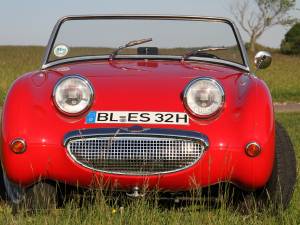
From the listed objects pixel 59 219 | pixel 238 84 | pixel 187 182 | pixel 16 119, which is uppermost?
pixel 238 84

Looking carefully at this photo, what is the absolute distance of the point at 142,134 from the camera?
319 centimetres

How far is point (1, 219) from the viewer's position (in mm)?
3391

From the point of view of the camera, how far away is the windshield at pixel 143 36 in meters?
4.67

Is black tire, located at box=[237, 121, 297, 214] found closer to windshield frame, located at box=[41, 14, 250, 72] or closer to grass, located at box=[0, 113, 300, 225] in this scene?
grass, located at box=[0, 113, 300, 225]

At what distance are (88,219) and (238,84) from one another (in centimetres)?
116

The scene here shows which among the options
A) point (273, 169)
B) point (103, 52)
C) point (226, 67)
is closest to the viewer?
point (273, 169)

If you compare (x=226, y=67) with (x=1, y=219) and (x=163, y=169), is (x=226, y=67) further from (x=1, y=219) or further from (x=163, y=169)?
(x=1, y=219)

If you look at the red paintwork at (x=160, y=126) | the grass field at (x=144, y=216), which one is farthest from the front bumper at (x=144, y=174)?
the grass field at (x=144, y=216)

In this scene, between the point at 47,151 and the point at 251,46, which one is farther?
the point at 251,46

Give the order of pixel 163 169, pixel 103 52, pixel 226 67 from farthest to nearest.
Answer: pixel 103 52 → pixel 226 67 → pixel 163 169

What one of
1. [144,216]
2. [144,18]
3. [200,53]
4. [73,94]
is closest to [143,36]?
[144,18]

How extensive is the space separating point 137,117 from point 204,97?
38 cm

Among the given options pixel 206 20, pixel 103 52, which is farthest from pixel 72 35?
pixel 206 20

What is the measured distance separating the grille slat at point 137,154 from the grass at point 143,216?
22 cm
